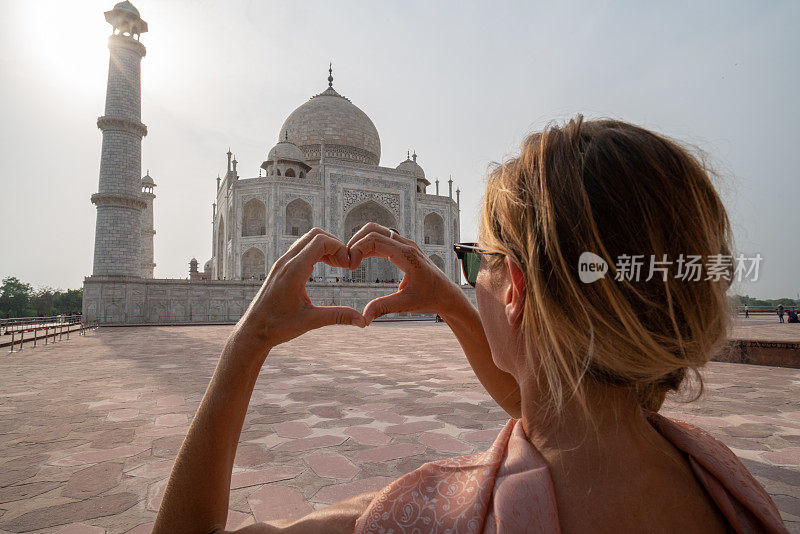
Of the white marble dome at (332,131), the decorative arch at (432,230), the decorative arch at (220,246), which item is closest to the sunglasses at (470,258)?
the decorative arch at (220,246)

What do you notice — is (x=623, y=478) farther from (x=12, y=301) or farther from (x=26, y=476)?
(x=12, y=301)

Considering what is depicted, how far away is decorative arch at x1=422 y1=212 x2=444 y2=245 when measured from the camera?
28406 mm

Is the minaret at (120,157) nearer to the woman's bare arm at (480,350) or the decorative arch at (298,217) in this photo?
the decorative arch at (298,217)

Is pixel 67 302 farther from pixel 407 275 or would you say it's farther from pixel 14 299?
pixel 407 275

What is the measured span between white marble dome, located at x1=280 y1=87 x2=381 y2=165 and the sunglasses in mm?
27079

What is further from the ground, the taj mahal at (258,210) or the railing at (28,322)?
the taj mahal at (258,210)

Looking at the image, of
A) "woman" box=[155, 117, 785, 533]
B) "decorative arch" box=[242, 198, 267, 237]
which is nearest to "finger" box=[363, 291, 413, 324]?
"woman" box=[155, 117, 785, 533]

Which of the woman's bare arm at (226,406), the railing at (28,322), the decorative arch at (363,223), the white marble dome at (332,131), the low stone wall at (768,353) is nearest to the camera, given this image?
the woman's bare arm at (226,406)

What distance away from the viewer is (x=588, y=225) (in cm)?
57

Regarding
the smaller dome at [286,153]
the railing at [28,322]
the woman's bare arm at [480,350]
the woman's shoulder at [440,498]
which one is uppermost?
the smaller dome at [286,153]

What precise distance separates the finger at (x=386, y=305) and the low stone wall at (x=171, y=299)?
622 inches

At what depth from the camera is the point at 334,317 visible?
834mm

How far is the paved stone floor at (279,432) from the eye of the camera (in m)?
1.73

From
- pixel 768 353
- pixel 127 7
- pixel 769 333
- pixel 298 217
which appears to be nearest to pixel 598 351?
pixel 768 353
